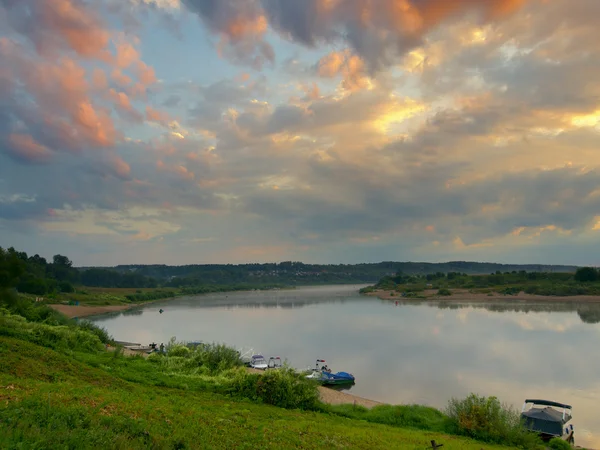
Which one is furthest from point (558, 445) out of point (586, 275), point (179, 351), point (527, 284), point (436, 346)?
point (586, 275)

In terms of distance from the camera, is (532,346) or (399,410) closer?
(399,410)

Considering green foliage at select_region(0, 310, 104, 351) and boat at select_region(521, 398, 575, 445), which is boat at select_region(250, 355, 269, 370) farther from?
boat at select_region(521, 398, 575, 445)

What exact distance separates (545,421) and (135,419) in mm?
21425

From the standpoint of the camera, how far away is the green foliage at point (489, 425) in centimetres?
1902

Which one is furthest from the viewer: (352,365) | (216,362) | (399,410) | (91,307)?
(91,307)

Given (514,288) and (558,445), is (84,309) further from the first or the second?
(514,288)

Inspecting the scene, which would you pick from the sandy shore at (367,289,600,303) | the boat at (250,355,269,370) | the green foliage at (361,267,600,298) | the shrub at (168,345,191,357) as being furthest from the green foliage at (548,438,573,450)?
the green foliage at (361,267,600,298)

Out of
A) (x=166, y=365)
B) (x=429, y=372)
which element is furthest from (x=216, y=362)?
(x=429, y=372)

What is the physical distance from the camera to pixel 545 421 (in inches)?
886

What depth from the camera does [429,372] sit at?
3794cm

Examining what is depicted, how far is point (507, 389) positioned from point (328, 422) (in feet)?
70.0

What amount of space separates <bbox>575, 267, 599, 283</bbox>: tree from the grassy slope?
132770 millimetres

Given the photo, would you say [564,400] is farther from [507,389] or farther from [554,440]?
[554,440]

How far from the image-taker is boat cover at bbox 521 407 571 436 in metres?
22.0
